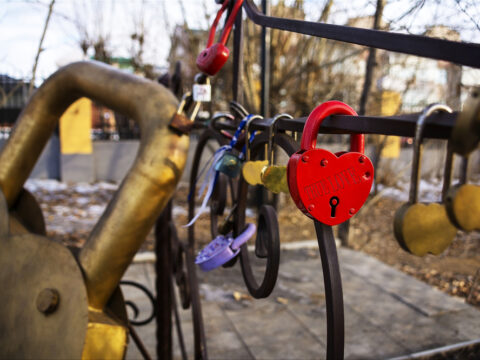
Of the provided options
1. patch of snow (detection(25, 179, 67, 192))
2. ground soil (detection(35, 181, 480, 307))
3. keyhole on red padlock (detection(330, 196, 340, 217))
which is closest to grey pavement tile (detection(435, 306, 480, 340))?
ground soil (detection(35, 181, 480, 307))

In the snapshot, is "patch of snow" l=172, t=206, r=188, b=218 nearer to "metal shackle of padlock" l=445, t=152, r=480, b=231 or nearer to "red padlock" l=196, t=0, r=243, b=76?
"red padlock" l=196, t=0, r=243, b=76

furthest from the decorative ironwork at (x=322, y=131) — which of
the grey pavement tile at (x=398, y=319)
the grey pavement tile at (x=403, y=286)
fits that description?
the grey pavement tile at (x=403, y=286)

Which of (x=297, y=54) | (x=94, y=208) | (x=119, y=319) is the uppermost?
(x=297, y=54)

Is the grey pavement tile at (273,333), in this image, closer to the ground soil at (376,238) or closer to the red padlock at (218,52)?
the ground soil at (376,238)

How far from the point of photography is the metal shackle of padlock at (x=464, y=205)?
410 millimetres

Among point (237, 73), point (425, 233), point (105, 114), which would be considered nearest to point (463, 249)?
point (237, 73)

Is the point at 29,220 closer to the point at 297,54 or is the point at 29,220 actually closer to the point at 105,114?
the point at 297,54

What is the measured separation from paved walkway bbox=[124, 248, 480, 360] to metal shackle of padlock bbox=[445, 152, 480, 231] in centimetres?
259

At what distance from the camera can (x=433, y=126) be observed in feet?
1.57

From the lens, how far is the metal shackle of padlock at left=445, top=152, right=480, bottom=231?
41cm

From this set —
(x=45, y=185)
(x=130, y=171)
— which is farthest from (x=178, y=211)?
(x=130, y=171)

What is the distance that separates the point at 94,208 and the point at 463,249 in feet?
22.0

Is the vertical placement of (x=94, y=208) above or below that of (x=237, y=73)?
below

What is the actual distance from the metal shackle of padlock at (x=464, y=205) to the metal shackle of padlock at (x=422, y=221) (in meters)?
0.05
